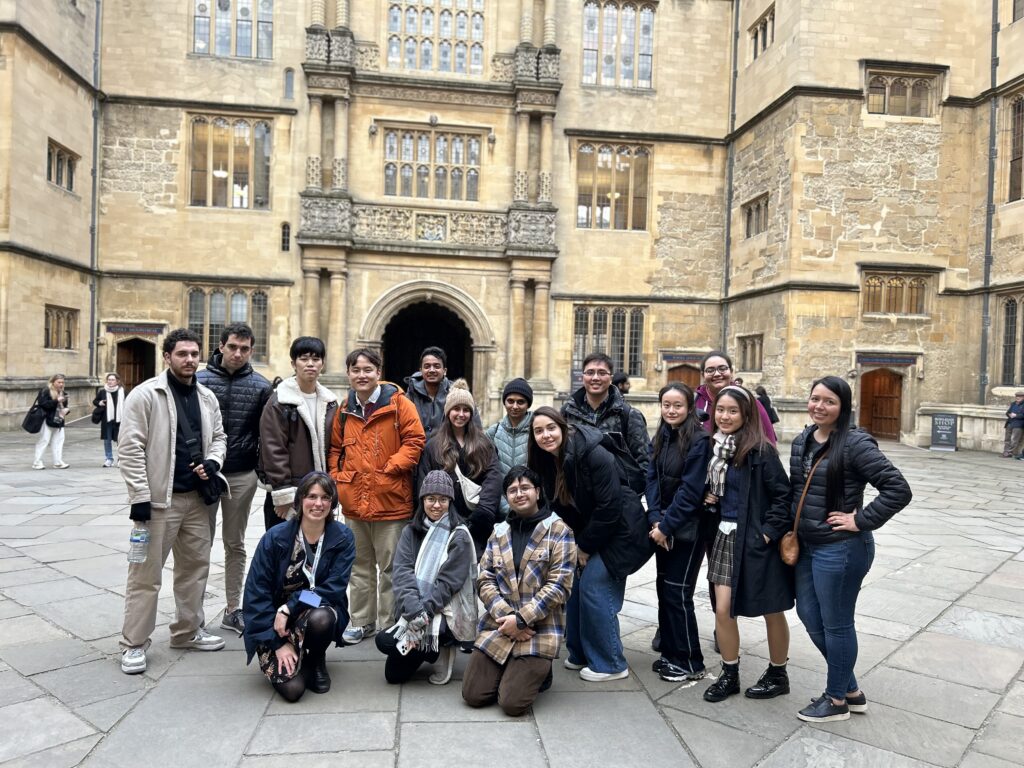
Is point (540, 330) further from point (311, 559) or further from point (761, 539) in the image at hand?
point (761, 539)

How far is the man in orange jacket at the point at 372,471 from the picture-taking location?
187 inches

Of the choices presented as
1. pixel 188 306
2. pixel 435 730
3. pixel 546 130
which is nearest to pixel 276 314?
pixel 188 306

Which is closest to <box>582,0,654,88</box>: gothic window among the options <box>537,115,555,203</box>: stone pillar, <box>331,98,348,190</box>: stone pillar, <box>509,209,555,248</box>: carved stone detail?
<box>537,115,555,203</box>: stone pillar

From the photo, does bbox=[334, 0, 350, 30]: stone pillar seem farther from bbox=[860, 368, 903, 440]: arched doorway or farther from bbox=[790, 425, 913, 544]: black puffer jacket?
bbox=[790, 425, 913, 544]: black puffer jacket

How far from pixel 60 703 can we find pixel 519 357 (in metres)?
16.0

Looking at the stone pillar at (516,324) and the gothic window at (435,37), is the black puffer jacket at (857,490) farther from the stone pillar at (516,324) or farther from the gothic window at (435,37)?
the gothic window at (435,37)

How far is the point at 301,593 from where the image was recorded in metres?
4.02

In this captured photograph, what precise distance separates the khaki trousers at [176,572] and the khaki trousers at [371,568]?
3.10 feet

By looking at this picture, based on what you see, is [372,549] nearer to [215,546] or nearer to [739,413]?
[739,413]

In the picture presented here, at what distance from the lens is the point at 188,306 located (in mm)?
18812

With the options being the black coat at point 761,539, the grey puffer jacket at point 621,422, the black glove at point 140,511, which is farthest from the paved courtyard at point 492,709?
the grey puffer jacket at point 621,422

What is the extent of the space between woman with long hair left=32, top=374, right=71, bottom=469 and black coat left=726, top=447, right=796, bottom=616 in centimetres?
1110

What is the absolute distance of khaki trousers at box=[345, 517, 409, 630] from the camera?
15.8 ft

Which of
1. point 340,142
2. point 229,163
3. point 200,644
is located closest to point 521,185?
point 340,142
